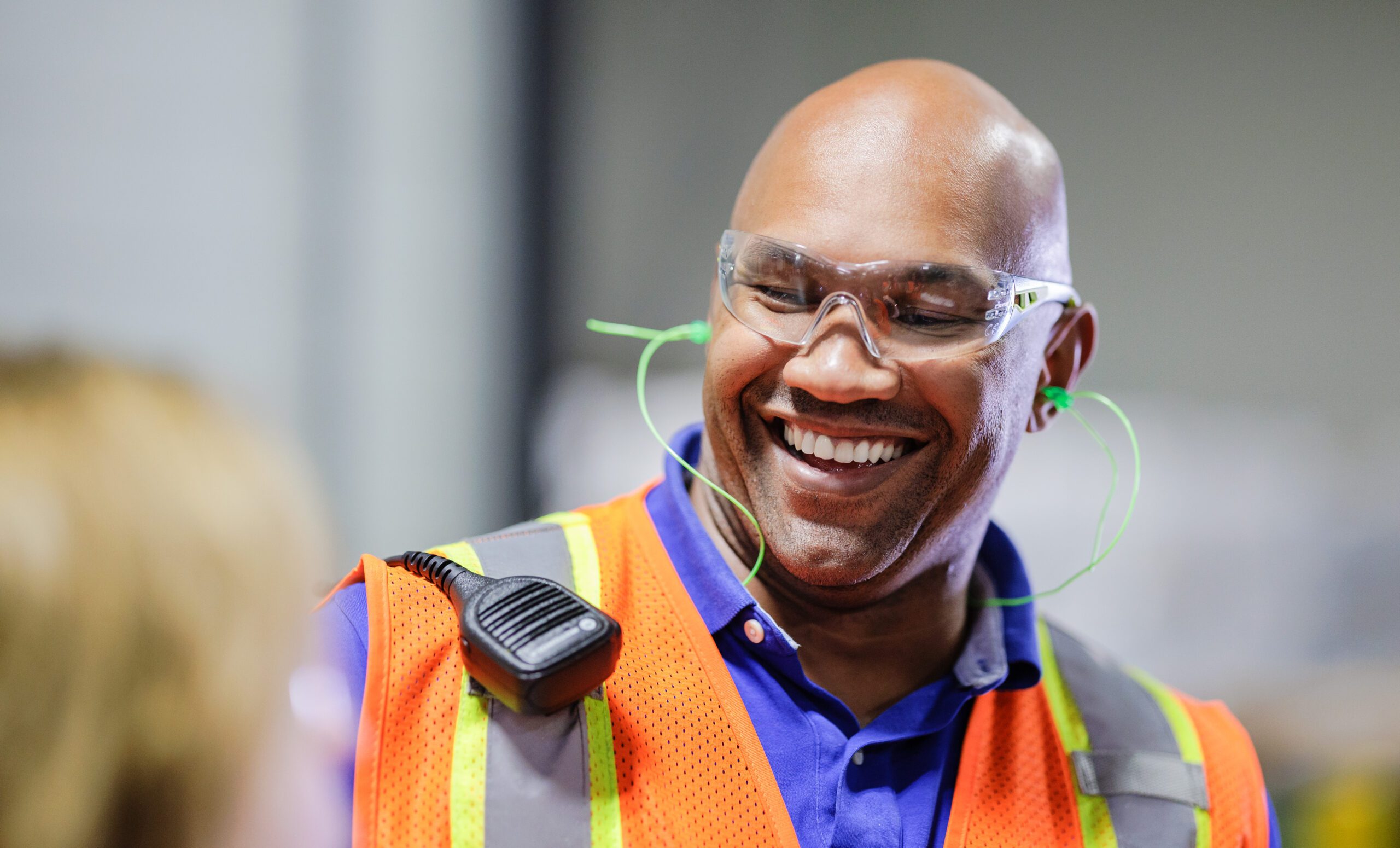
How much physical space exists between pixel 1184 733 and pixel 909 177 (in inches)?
34.6

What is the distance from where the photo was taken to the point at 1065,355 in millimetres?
1511

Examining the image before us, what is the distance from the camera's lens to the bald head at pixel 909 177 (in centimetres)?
126

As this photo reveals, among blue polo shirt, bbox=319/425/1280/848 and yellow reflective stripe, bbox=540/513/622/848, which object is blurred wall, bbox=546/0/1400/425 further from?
yellow reflective stripe, bbox=540/513/622/848

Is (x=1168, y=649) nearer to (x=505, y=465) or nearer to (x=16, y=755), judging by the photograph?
(x=505, y=465)

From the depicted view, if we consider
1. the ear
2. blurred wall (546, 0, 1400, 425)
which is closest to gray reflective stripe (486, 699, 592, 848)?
the ear

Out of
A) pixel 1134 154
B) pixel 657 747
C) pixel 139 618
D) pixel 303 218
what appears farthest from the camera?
pixel 1134 154

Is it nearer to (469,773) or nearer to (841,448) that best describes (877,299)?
(841,448)

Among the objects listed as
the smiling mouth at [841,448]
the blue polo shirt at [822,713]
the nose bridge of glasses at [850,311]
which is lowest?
the blue polo shirt at [822,713]

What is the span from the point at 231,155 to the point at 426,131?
69 centimetres

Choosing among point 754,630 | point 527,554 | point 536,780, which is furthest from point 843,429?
point 536,780

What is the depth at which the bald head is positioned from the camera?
126 cm

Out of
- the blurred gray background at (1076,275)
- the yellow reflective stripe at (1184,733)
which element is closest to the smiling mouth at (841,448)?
the yellow reflective stripe at (1184,733)

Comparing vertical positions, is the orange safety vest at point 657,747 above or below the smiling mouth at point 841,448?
below

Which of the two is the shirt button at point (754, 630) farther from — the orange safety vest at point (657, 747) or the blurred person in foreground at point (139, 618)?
the blurred person in foreground at point (139, 618)
